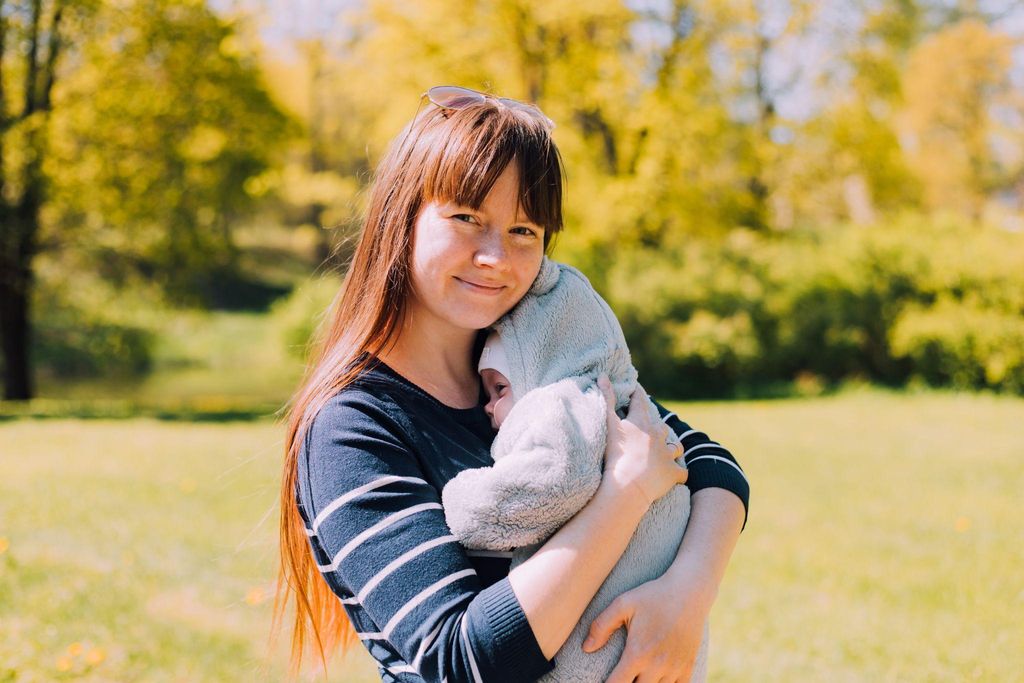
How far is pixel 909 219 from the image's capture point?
1398 centimetres

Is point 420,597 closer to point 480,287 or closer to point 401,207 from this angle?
point 480,287

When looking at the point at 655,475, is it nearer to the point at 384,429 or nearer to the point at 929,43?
the point at 384,429

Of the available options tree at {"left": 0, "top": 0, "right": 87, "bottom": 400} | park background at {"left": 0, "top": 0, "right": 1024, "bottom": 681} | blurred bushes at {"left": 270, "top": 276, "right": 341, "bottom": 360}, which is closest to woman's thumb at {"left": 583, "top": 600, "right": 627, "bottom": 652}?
park background at {"left": 0, "top": 0, "right": 1024, "bottom": 681}

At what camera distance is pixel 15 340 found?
13008mm

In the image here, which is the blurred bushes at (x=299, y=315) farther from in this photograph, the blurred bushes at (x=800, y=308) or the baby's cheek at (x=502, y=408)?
the baby's cheek at (x=502, y=408)

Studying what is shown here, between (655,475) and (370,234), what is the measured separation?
2.11 feet

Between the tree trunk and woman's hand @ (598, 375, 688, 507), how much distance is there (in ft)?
43.4

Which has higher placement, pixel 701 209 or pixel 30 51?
pixel 30 51

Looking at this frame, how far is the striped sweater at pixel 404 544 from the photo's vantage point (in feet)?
3.82

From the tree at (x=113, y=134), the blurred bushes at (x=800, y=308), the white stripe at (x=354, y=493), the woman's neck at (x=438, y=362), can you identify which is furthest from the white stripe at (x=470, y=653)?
the tree at (x=113, y=134)

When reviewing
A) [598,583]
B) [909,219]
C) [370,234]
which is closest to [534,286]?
[370,234]

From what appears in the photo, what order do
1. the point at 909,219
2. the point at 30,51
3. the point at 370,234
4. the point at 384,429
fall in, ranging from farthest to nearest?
the point at 909,219
the point at 30,51
the point at 370,234
the point at 384,429

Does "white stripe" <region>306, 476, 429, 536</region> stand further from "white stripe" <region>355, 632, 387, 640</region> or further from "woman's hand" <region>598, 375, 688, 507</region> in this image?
"woman's hand" <region>598, 375, 688, 507</region>

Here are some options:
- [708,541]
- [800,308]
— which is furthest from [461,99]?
[800,308]
